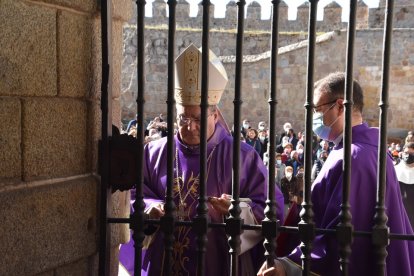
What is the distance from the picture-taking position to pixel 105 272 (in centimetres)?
236

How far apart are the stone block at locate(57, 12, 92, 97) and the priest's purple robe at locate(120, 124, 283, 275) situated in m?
1.16

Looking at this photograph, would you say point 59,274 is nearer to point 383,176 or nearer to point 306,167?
point 306,167

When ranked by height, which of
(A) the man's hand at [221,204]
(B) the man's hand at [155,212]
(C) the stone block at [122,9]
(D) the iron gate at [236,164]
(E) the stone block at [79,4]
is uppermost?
(C) the stone block at [122,9]

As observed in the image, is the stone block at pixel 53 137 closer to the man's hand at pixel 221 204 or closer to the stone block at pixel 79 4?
the stone block at pixel 79 4

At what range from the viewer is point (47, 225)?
2137 mm

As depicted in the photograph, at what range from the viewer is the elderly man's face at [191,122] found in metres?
3.47

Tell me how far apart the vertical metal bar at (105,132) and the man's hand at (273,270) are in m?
0.63

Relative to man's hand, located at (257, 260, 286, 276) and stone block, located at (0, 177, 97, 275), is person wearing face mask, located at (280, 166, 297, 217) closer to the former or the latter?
man's hand, located at (257, 260, 286, 276)

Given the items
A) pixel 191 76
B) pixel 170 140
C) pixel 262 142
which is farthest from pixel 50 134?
pixel 262 142

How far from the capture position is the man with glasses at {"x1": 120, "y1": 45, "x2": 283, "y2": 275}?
3.31 metres

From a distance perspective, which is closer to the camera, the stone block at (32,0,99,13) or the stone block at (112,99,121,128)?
the stone block at (32,0,99,13)

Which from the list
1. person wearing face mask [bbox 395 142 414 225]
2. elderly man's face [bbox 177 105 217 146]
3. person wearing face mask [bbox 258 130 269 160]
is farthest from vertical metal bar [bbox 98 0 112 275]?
person wearing face mask [bbox 258 130 269 160]

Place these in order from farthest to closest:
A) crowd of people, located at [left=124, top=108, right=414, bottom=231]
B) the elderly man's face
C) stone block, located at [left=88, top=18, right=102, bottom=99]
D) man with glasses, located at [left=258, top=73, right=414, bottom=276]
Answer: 1. crowd of people, located at [left=124, top=108, right=414, bottom=231]
2. the elderly man's face
3. man with glasses, located at [left=258, top=73, right=414, bottom=276]
4. stone block, located at [left=88, top=18, right=102, bottom=99]

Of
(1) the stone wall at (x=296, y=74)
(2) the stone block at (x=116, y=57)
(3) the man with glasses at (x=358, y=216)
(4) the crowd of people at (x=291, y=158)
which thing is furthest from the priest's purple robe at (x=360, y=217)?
(1) the stone wall at (x=296, y=74)
